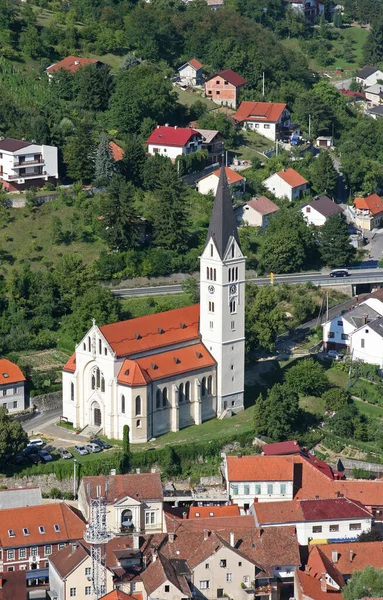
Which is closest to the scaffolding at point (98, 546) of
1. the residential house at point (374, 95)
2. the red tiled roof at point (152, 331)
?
the red tiled roof at point (152, 331)

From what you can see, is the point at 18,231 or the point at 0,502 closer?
the point at 0,502

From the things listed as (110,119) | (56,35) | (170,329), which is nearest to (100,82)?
(110,119)

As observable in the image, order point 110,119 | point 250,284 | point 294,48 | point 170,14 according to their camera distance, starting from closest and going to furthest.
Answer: point 250,284, point 110,119, point 170,14, point 294,48

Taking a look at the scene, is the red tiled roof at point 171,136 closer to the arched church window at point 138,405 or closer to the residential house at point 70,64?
the residential house at point 70,64

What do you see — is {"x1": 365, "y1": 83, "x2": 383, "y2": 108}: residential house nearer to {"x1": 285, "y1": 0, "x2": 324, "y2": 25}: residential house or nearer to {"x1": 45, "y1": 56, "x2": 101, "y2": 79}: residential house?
{"x1": 285, "y1": 0, "x2": 324, "y2": 25}: residential house

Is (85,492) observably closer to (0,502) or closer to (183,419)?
(0,502)

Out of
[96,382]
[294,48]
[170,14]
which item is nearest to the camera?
[96,382]

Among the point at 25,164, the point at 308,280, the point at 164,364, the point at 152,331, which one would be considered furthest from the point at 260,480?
the point at 25,164
